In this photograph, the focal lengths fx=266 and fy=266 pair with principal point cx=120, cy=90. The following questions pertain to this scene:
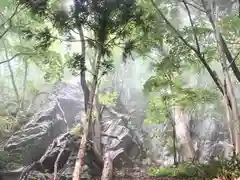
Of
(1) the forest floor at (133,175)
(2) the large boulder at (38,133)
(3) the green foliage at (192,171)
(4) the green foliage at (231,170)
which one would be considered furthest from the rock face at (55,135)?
(4) the green foliage at (231,170)

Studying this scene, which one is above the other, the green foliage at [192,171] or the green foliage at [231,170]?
the green foliage at [231,170]

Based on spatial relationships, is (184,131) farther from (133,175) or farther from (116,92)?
(116,92)

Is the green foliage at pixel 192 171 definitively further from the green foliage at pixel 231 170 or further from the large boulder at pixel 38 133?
the large boulder at pixel 38 133

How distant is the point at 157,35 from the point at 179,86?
1.60 m

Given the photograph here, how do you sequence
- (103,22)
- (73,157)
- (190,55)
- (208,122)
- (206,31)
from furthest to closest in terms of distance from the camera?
(208,122)
(73,157)
(190,55)
(206,31)
(103,22)

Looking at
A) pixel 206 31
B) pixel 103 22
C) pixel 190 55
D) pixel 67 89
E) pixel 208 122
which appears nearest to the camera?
pixel 103 22

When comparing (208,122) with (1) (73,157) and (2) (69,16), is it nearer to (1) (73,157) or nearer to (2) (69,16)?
(1) (73,157)

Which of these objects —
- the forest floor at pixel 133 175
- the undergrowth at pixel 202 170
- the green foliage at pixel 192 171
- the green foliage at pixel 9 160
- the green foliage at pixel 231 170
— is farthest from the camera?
the green foliage at pixel 9 160

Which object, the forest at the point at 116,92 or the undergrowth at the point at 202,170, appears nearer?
the undergrowth at the point at 202,170

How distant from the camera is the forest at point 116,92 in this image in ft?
20.6

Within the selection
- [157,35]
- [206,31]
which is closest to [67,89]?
[157,35]

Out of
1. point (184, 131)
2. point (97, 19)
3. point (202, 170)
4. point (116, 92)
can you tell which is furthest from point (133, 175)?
point (97, 19)

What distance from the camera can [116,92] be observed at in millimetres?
9531

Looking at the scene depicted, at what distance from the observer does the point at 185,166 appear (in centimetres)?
786
